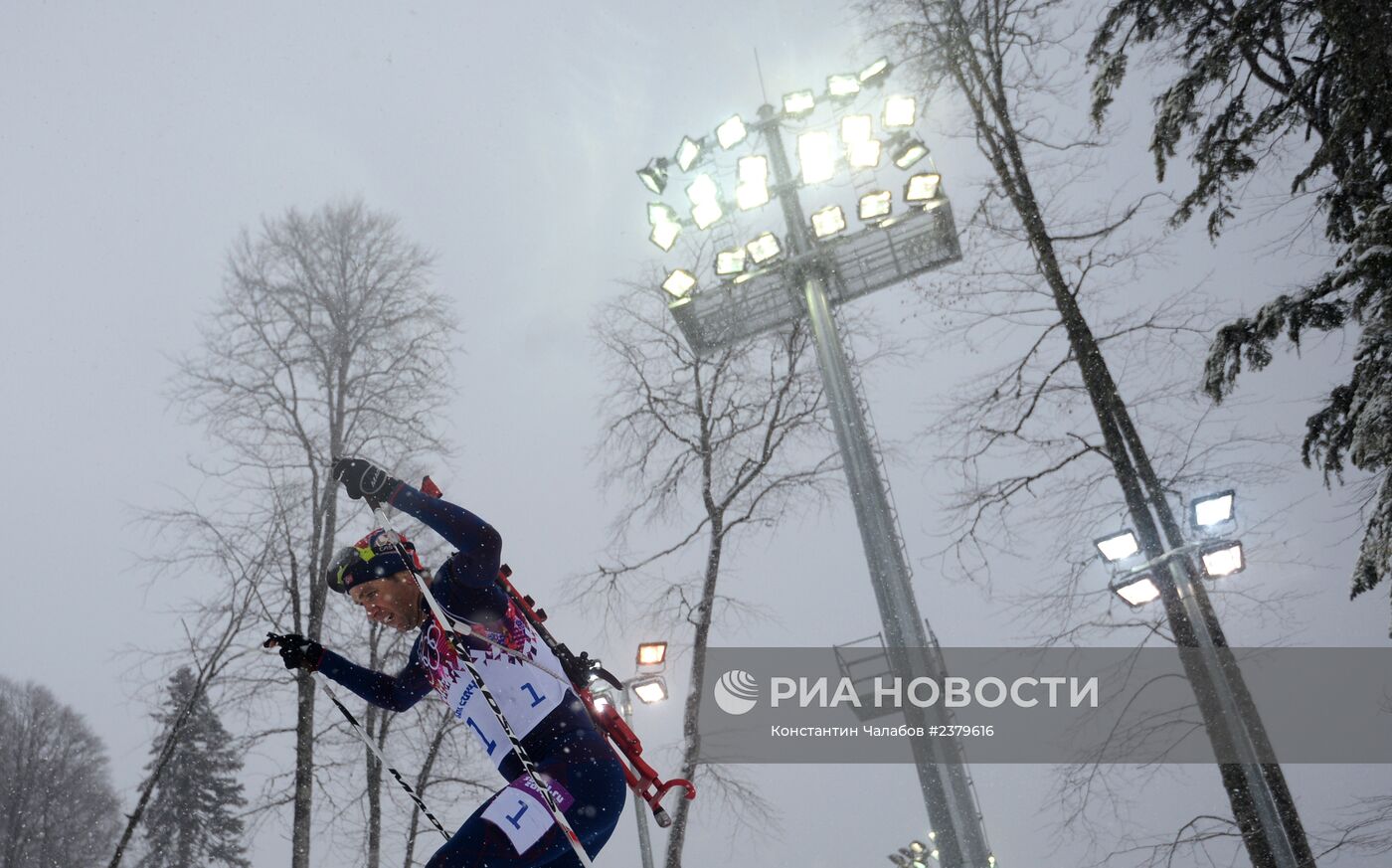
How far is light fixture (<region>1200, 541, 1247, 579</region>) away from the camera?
19.8ft

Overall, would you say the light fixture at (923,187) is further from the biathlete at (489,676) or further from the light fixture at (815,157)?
the biathlete at (489,676)

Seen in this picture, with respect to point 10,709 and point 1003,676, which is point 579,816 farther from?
point 10,709

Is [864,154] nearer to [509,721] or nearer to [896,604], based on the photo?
[896,604]

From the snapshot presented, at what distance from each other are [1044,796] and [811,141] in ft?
26.0

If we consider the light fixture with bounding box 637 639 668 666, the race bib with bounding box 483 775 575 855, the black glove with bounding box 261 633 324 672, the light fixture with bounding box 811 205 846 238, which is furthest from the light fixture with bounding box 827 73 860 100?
the race bib with bounding box 483 775 575 855

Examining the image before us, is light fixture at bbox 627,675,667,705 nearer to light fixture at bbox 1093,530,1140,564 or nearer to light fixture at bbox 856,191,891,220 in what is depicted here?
light fixture at bbox 1093,530,1140,564

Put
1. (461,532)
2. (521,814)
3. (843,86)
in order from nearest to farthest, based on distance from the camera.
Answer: (521,814), (461,532), (843,86)

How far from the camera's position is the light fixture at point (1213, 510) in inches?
237

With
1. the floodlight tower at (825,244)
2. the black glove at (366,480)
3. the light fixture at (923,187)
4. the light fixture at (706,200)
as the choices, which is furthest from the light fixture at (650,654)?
the black glove at (366,480)

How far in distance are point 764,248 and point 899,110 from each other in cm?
251

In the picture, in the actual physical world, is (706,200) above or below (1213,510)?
above

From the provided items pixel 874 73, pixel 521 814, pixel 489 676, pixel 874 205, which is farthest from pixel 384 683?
pixel 874 73

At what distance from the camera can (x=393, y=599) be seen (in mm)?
2738

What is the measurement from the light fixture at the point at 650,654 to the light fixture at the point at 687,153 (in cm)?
669
